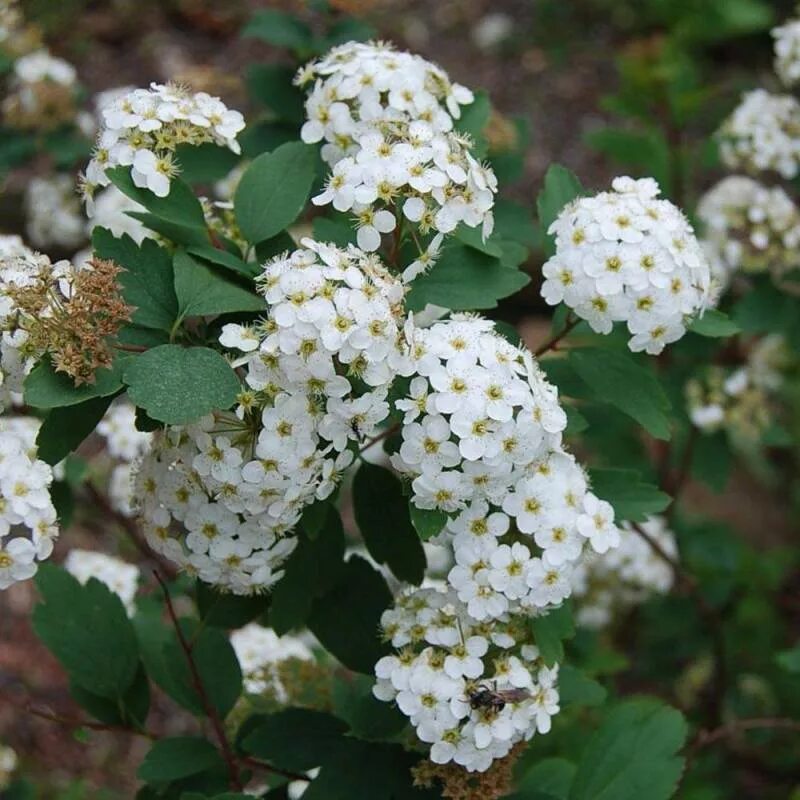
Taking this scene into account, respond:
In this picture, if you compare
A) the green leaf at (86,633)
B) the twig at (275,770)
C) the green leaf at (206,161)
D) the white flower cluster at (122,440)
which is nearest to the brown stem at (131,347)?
the green leaf at (86,633)

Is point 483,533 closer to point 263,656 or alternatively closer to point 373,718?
point 373,718

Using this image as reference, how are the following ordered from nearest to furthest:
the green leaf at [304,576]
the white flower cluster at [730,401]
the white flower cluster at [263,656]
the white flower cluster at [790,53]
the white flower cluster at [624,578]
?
1. the green leaf at [304,576]
2. the white flower cluster at [263,656]
3. the white flower cluster at [790,53]
4. the white flower cluster at [624,578]
5. the white flower cluster at [730,401]

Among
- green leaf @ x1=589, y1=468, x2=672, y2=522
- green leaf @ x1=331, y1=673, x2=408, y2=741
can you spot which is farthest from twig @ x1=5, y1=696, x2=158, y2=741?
green leaf @ x1=589, y1=468, x2=672, y2=522

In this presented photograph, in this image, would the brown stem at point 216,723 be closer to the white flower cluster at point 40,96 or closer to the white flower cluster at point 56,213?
the white flower cluster at point 56,213

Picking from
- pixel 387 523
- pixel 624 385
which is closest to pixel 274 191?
pixel 387 523

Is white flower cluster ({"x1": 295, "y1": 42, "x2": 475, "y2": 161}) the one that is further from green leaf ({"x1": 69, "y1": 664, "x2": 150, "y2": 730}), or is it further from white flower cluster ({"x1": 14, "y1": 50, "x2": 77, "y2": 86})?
white flower cluster ({"x1": 14, "y1": 50, "x2": 77, "y2": 86})
